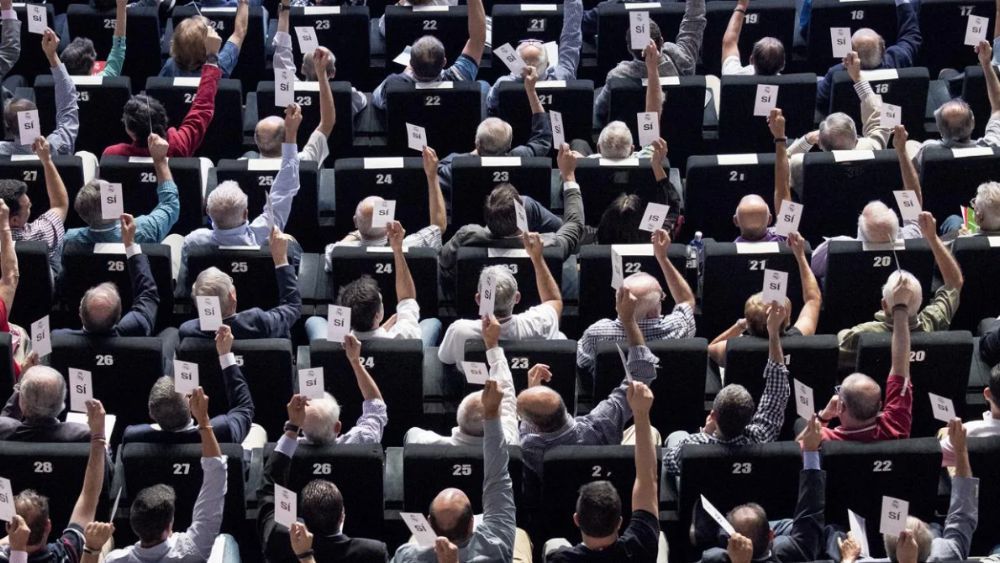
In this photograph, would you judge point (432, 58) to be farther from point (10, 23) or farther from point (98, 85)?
point (10, 23)

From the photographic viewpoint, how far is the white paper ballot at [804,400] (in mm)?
7918

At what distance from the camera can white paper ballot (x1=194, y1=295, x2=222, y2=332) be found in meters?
8.26

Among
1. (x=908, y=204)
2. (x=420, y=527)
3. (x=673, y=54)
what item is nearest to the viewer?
(x=420, y=527)

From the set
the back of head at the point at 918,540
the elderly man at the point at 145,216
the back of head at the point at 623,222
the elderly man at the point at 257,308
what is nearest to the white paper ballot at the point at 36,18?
the elderly man at the point at 145,216

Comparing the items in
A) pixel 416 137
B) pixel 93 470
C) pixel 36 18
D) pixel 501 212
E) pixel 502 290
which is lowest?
pixel 93 470

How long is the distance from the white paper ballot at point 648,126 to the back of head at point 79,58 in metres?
3.29

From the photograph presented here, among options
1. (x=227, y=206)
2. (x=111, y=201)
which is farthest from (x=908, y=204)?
(x=111, y=201)

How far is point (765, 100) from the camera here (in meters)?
10.2

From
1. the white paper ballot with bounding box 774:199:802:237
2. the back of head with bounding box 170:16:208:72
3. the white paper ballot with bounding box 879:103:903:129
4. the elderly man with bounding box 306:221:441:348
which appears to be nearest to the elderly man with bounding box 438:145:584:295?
the elderly man with bounding box 306:221:441:348

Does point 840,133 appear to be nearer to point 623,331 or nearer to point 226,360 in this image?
point 623,331

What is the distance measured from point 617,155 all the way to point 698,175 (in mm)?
456

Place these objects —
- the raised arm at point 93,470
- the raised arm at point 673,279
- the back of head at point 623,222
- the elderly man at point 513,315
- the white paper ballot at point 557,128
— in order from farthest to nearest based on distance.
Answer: the white paper ballot at point 557,128 → the back of head at point 623,222 → the raised arm at point 673,279 → the elderly man at point 513,315 → the raised arm at point 93,470

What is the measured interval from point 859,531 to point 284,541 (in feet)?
7.74

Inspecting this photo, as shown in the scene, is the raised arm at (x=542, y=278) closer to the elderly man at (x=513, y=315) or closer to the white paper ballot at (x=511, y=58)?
the elderly man at (x=513, y=315)
